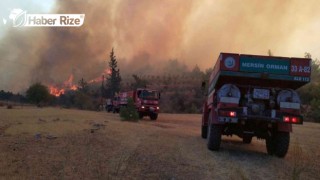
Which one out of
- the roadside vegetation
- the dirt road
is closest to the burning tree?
the roadside vegetation

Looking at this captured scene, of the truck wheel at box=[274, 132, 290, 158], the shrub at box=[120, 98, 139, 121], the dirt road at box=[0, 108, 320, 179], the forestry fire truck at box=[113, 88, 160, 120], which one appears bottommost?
the dirt road at box=[0, 108, 320, 179]

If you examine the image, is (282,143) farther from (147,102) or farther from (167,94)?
(167,94)

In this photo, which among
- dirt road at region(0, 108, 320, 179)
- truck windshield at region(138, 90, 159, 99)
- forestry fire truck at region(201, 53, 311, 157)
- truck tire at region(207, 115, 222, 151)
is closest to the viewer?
dirt road at region(0, 108, 320, 179)

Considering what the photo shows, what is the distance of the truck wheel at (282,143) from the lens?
44.4 feet

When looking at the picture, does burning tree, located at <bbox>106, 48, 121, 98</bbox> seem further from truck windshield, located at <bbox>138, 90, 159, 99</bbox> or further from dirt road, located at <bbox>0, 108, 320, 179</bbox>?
dirt road, located at <bbox>0, 108, 320, 179</bbox>

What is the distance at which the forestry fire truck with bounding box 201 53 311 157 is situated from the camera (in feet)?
42.1

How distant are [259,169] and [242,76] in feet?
9.94

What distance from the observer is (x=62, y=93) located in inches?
3848

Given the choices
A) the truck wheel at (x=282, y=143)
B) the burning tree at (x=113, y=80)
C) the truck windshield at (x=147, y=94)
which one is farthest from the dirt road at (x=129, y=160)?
the burning tree at (x=113, y=80)

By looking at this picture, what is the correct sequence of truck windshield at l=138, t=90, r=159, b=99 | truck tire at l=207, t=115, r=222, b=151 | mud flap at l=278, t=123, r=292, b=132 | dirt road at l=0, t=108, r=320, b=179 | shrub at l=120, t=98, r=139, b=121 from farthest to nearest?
truck windshield at l=138, t=90, r=159, b=99 < shrub at l=120, t=98, r=139, b=121 < truck tire at l=207, t=115, r=222, b=151 < mud flap at l=278, t=123, r=292, b=132 < dirt road at l=0, t=108, r=320, b=179

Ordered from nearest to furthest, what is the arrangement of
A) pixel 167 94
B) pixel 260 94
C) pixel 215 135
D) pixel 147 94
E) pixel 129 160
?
pixel 129 160 < pixel 260 94 < pixel 215 135 < pixel 147 94 < pixel 167 94

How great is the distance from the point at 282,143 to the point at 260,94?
1766 mm

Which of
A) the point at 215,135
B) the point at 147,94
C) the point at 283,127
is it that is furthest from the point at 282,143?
the point at 147,94

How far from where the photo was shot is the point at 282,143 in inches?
537
